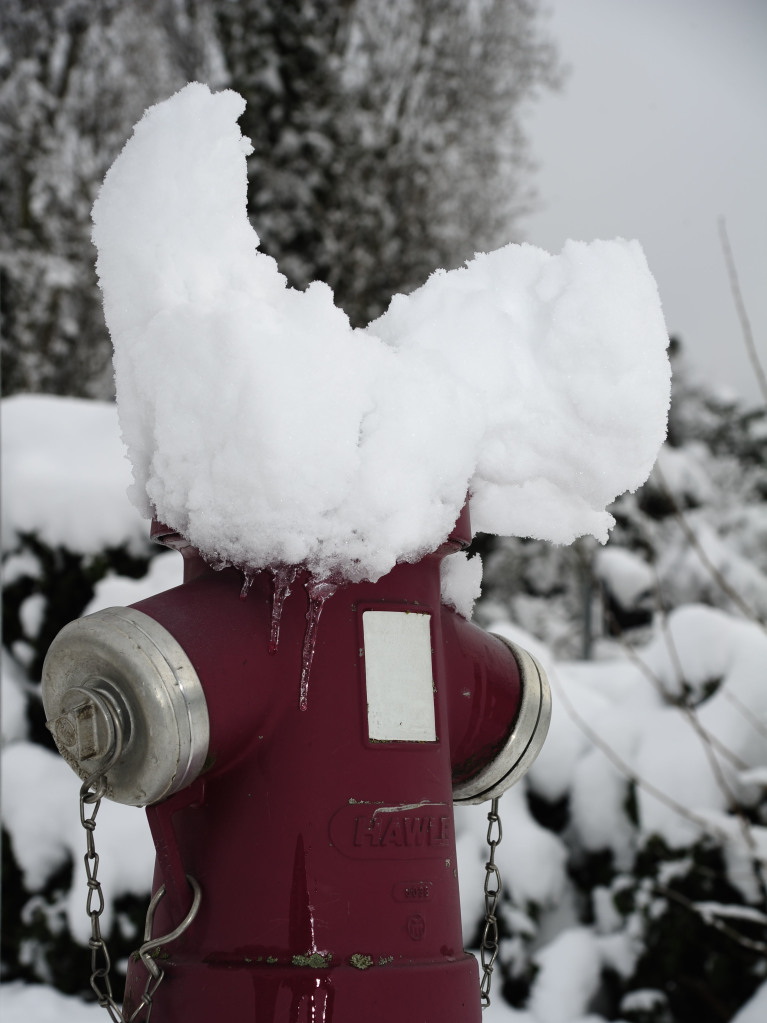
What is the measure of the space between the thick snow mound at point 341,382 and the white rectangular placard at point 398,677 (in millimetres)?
78

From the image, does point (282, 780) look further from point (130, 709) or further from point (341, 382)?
point (341, 382)

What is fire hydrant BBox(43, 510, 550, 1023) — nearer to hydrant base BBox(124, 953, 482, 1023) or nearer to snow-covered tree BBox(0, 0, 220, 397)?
hydrant base BBox(124, 953, 482, 1023)

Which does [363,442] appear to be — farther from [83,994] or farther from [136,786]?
[83,994]

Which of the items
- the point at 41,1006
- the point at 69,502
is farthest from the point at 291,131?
the point at 41,1006

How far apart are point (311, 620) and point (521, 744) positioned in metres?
0.41

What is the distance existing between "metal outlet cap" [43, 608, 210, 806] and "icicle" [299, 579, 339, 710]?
0.45ft

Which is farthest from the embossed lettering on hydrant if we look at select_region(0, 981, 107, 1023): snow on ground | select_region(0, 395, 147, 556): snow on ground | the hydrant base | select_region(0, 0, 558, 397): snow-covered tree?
select_region(0, 0, 558, 397): snow-covered tree

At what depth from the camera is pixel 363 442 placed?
1188mm

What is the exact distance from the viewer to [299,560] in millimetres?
1158

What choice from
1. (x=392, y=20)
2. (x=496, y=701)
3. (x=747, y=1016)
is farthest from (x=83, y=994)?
(x=392, y=20)

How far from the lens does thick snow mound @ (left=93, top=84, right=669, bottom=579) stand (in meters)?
1.15

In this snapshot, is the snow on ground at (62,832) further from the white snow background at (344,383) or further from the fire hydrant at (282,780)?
the white snow background at (344,383)

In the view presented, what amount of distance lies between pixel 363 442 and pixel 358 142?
8309 mm

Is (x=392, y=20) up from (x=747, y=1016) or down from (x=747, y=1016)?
up
